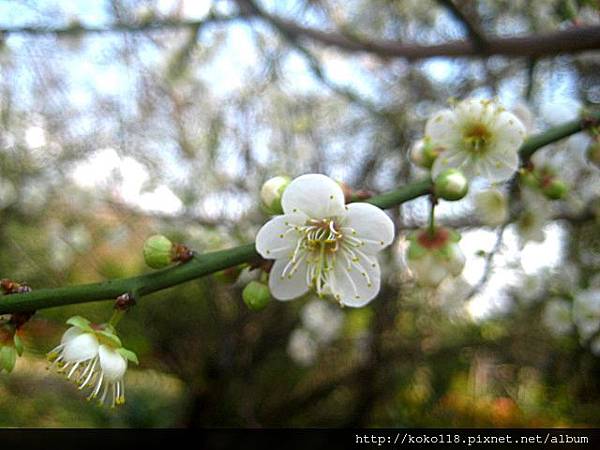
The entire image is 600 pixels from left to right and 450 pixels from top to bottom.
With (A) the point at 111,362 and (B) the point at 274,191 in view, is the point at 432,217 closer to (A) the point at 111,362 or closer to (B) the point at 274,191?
(B) the point at 274,191

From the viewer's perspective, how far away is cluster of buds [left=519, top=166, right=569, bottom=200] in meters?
0.89

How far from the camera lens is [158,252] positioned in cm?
62

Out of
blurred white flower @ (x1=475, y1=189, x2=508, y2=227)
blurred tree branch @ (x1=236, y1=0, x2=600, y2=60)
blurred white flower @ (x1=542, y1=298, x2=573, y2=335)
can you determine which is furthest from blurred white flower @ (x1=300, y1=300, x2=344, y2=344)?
blurred white flower @ (x1=475, y1=189, x2=508, y2=227)

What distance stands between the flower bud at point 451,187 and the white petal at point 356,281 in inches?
4.9

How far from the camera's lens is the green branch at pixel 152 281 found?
1.83 feet

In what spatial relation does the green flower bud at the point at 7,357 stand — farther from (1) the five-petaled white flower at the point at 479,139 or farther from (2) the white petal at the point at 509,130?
(2) the white petal at the point at 509,130

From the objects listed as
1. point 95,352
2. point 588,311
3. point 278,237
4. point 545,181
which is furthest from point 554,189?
point 95,352

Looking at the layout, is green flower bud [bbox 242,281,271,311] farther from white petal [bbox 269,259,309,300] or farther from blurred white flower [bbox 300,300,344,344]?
blurred white flower [bbox 300,300,344,344]

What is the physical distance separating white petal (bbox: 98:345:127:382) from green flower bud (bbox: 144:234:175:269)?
0.11 meters

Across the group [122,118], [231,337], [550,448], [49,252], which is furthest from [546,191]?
[49,252]

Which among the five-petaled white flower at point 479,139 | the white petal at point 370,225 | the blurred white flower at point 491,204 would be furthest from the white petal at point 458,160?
the white petal at point 370,225

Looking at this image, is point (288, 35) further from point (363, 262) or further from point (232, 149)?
point (363, 262)

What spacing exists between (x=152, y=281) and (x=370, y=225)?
Result: 269 millimetres

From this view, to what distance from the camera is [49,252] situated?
6.95 feet
